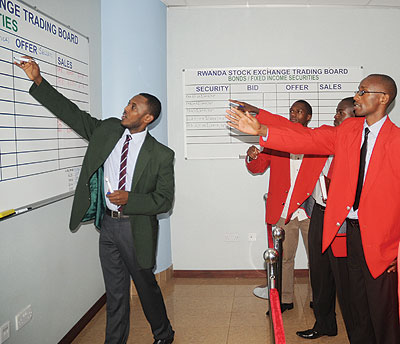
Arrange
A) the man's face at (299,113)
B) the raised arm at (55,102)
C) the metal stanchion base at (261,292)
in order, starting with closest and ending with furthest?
the raised arm at (55,102), the man's face at (299,113), the metal stanchion base at (261,292)

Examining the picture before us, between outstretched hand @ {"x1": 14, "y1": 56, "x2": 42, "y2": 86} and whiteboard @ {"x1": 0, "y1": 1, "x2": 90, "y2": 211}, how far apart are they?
0.05 m

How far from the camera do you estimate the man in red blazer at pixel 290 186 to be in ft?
11.1

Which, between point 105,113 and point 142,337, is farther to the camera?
point 105,113

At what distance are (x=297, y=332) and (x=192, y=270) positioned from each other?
5.44 feet

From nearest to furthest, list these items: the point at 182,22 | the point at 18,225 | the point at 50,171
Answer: the point at 18,225, the point at 50,171, the point at 182,22

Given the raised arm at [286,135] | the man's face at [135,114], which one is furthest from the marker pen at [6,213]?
the raised arm at [286,135]

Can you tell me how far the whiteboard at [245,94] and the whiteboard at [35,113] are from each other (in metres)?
1.50

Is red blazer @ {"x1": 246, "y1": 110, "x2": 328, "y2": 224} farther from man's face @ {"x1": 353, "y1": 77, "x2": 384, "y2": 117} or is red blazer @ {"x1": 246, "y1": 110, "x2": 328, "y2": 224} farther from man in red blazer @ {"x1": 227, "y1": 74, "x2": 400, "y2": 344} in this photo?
man's face @ {"x1": 353, "y1": 77, "x2": 384, "y2": 117}

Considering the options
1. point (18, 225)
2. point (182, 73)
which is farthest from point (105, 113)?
point (18, 225)

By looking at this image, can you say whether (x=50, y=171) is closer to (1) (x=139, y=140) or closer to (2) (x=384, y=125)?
(1) (x=139, y=140)

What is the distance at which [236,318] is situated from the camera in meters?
3.73

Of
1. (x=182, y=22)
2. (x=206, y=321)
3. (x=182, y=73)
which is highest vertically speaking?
(x=182, y=22)

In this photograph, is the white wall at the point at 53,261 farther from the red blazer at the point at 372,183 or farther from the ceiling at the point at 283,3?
the red blazer at the point at 372,183

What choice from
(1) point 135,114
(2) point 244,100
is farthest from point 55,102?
(2) point 244,100
